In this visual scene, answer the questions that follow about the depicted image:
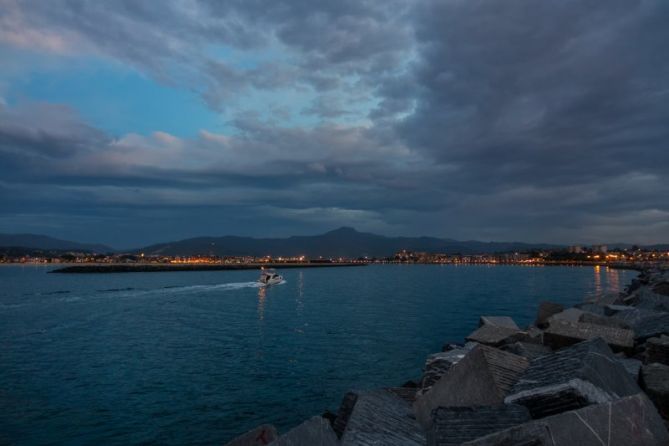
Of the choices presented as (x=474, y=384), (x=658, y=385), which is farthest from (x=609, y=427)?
(x=658, y=385)

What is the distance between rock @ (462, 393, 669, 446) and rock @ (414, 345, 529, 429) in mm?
2602

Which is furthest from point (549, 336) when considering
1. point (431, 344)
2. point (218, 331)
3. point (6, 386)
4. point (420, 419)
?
point (218, 331)

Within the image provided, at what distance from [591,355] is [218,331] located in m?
27.3

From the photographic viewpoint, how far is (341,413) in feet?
30.7

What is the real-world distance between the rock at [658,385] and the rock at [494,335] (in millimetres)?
7882

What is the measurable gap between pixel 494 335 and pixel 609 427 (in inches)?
507

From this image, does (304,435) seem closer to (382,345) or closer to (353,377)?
(353,377)

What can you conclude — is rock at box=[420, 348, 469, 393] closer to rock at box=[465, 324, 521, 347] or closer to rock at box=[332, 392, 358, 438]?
rock at box=[332, 392, 358, 438]

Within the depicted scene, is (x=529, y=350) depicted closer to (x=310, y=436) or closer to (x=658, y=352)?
(x=658, y=352)

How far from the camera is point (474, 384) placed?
844 centimetres

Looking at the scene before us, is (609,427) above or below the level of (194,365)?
above

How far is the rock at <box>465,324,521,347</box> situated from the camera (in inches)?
674

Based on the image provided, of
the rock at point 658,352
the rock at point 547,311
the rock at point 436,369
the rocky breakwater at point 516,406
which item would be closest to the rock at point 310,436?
the rocky breakwater at point 516,406

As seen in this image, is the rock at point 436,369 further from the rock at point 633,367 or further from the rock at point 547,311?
the rock at point 547,311
